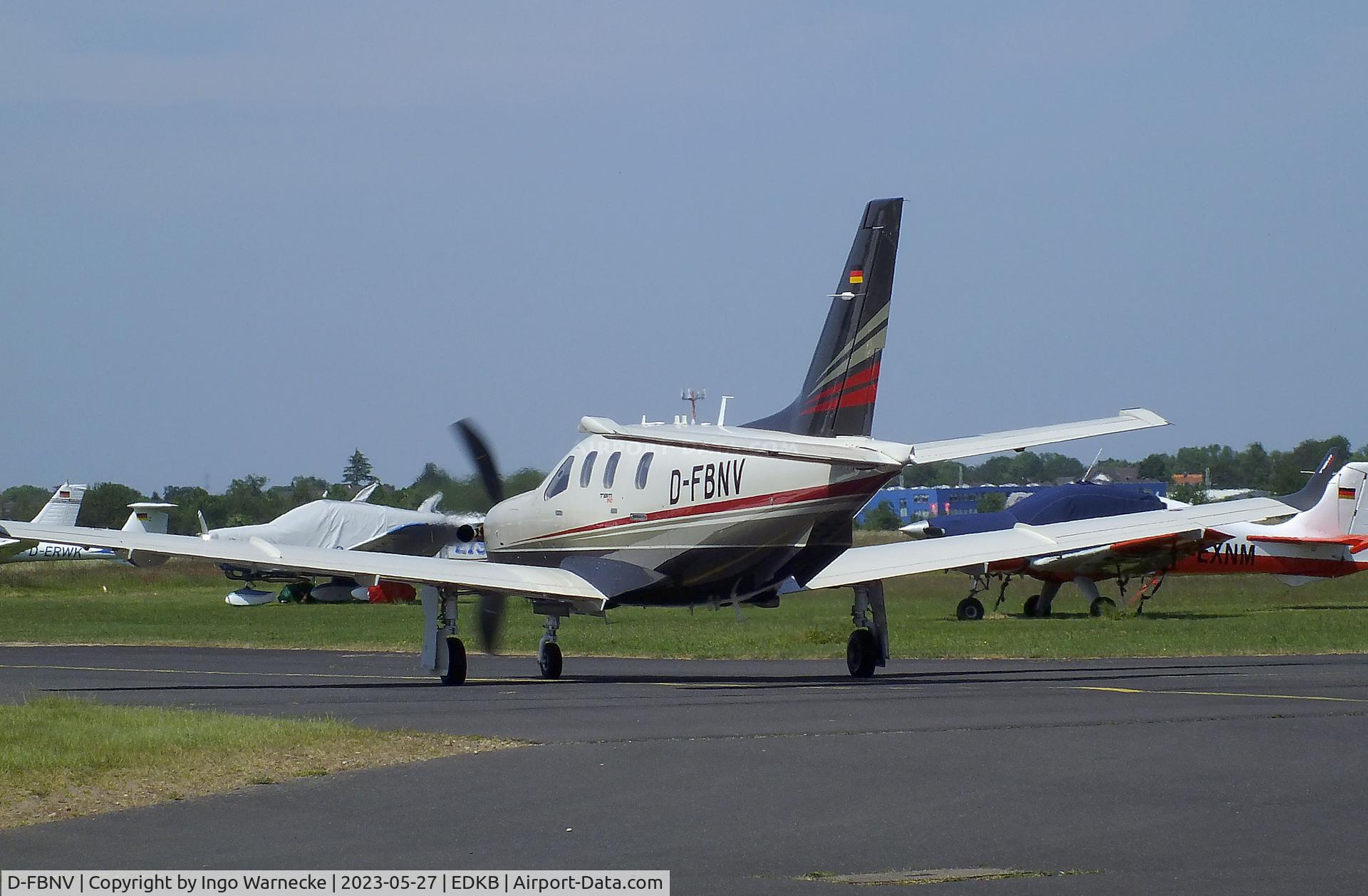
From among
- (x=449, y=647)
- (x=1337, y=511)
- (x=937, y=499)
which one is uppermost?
(x=937, y=499)

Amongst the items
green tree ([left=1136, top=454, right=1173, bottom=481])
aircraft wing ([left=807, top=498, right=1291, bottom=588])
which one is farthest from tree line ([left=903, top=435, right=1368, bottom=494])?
aircraft wing ([left=807, top=498, right=1291, bottom=588])

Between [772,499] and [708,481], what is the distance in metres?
1.12

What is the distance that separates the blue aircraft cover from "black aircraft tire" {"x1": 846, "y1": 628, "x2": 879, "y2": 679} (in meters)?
20.6

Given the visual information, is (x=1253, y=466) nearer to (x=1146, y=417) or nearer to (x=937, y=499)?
(x=937, y=499)

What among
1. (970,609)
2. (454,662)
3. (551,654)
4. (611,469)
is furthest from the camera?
(970,609)

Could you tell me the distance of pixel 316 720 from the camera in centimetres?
1398

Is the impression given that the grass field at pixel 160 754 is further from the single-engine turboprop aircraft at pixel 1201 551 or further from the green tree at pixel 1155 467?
the green tree at pixel 1155 467

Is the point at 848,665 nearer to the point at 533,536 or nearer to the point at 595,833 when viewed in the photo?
the point at 533,536

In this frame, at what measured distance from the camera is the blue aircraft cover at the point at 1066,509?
3972 cm

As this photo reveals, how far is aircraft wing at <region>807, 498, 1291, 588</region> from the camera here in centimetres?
1856

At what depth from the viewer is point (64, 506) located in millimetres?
65812

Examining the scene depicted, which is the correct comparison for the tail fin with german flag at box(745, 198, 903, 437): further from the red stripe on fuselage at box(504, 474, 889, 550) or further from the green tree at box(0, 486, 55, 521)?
the green tree at box(0, 486, 55, 521)

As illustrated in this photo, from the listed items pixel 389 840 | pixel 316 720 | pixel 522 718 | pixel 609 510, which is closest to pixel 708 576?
pixel 609 510
